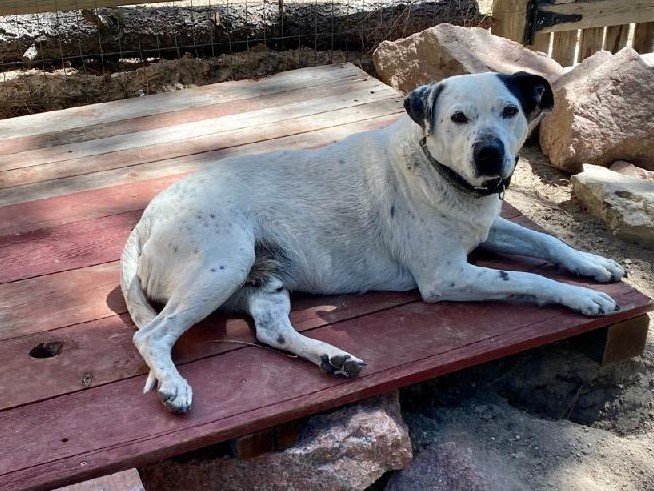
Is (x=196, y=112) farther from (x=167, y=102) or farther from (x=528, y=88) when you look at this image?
(x=528, y=88)

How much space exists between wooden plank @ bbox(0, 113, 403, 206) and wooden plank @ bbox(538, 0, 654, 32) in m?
2.33

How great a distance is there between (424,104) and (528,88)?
1.46 feet

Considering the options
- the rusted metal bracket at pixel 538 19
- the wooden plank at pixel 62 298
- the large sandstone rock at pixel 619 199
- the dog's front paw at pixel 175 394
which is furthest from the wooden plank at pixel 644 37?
the dog's front paw at pixel 175 394

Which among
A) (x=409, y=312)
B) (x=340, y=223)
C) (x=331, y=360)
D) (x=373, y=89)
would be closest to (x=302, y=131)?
(x=373, y=89)

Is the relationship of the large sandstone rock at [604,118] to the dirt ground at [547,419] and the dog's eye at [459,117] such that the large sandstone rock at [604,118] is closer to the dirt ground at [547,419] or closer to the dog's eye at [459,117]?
the dirt ground at [547,419]

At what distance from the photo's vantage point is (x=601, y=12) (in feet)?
22.1

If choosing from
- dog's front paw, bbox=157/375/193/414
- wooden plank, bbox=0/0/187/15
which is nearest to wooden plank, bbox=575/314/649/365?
dog's front paw, bbox=157/375/193/414

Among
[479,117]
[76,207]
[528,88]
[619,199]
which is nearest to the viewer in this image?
[479,117]

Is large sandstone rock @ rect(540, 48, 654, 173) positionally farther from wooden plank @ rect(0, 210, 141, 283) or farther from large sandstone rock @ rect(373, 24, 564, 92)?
wooden plank @ rect(0, 210, 141, 283)

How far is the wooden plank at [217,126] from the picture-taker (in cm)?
481

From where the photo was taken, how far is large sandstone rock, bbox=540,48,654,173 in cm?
514

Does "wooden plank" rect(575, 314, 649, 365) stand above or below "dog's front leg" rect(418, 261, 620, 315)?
below

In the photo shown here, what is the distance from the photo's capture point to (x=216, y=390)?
2.85 meters

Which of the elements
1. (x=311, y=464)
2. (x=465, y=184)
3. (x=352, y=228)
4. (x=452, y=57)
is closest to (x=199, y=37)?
(x=452, y=57)
